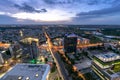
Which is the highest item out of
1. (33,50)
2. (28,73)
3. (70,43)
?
(28,73)

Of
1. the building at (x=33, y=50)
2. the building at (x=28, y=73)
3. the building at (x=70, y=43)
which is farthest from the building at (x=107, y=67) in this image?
the building at (x=33, y=50)

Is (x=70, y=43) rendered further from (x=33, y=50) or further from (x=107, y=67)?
(x=107, y=67)

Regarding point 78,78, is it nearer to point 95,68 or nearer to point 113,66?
point 95,68

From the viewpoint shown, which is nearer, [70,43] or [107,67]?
[107,67]

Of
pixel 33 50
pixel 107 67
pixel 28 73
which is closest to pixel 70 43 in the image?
pixel 33 50

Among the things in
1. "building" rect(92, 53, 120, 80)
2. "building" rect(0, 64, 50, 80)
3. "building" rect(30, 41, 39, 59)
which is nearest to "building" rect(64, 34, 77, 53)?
"building" rect(30, 41, 39, 59)

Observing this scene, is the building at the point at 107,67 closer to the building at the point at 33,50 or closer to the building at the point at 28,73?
the building at the point at 28,73

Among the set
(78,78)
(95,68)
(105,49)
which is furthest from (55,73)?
(105,49)
